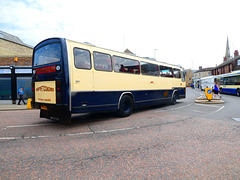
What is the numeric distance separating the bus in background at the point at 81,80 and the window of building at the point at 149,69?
0.97 feet

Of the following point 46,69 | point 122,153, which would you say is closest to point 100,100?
point 46,69

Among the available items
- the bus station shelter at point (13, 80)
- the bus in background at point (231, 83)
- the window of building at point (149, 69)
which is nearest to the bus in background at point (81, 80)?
the window of building at point (149, 69)

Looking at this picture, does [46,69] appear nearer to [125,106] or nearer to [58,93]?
[58,93]

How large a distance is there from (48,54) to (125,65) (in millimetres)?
3372

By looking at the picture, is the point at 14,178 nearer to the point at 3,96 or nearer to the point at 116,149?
the point at 116,149

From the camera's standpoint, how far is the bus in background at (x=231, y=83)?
66.4 feet

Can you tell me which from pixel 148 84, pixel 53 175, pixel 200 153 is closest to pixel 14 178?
pixel 53 175

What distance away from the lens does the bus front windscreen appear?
5774 mm

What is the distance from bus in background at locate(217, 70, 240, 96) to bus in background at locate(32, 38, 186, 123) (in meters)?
17.0

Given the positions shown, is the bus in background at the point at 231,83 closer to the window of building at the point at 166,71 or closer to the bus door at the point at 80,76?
the window of building at the point at 166,71

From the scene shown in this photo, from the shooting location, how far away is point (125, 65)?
26.1 ft

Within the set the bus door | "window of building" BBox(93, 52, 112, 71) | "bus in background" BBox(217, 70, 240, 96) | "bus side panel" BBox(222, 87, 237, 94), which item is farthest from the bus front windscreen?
"bus side panel" BBox(222, 87, 237, 94)

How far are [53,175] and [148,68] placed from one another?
→ 7823mm

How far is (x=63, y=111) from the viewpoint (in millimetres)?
5570
